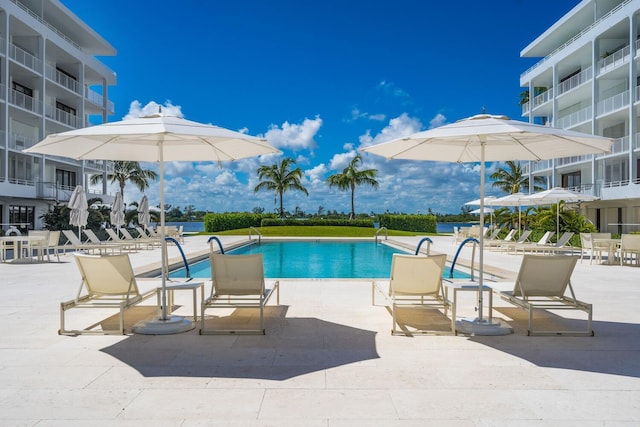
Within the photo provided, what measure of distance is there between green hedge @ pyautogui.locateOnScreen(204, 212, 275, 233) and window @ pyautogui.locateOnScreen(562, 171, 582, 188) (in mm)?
23194

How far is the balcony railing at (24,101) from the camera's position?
27812mm

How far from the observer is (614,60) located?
28062mm

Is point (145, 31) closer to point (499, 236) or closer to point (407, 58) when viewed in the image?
point (407, 58)

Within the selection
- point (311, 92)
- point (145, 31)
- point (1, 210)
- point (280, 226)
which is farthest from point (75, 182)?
point (311, 92)

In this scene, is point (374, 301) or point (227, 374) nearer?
point (227, 374)

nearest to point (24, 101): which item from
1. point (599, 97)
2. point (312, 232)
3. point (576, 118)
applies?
point (312, 232)

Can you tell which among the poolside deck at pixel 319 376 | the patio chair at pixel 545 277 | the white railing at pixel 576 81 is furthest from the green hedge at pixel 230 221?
the patio chair at pixel 545 277

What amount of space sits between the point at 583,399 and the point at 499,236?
964 inches

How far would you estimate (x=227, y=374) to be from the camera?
13.5 feet

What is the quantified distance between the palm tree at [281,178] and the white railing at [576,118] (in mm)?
20921

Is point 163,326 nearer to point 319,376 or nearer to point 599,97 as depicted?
point 319,376

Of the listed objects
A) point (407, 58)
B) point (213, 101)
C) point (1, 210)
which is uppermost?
point (407, 58)

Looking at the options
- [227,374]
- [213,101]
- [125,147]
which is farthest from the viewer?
[213,101]

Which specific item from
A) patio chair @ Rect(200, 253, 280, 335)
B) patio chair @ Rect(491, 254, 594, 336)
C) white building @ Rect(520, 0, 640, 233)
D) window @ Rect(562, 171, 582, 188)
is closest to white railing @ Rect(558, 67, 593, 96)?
white building @ Rect(520, 0, 640, 233)
